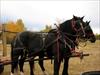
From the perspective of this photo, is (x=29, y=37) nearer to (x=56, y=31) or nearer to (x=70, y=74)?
(x=56, y=31)

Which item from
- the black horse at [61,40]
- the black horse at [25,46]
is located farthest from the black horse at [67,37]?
the black horse at [25,46]

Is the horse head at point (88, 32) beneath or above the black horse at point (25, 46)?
above

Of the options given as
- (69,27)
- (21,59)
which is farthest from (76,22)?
(21,59)

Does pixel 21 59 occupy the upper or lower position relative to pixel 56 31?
lower

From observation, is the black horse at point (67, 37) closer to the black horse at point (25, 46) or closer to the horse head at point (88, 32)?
the horse head at point (88, 32)

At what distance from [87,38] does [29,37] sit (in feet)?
6.54

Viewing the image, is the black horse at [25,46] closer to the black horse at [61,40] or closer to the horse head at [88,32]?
the black horse at [61,40]

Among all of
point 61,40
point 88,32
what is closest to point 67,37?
point 61,40

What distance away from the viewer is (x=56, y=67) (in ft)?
29.7

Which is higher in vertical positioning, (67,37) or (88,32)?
(88,32)

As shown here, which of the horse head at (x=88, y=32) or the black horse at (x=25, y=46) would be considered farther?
the black horse at (x=25, y=46)

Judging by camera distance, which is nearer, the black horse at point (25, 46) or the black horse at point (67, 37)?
the black horse at point (67, 37)

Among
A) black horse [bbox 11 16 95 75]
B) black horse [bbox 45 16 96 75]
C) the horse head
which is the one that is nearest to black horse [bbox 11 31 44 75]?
black horse [bbox 11 16 95 75]

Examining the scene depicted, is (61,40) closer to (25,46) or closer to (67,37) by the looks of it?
(67,37)
